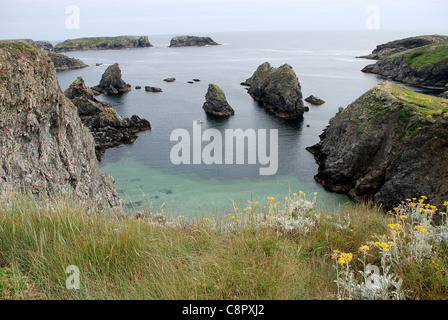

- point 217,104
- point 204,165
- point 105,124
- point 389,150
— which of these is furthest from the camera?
point 217,104

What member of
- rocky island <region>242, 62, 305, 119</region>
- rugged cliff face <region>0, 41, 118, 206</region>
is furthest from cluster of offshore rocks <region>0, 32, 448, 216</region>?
rocky island <region>242, 62, 305, 119</region>

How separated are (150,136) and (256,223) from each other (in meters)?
48.2

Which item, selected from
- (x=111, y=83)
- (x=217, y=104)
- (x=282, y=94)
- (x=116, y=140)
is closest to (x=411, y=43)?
(x=282, y=94)

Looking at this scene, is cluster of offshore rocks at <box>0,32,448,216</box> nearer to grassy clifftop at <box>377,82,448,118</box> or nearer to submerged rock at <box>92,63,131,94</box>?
grassy clifftop at <box>377,82,448,118</box>

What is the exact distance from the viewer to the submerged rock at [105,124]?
156 ft

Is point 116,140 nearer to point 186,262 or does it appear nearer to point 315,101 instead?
point 186,262

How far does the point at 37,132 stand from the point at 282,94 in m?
57.2

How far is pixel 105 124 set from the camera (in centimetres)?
5072

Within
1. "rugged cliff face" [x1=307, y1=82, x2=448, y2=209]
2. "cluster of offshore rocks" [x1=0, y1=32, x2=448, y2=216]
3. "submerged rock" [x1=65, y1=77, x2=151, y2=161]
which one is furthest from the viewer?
"submerged rock" [x1=65, y1=77, x2=151, y2=161]

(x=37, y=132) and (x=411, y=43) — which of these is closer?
(x=37, y=132)

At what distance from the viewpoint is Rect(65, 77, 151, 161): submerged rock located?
47.4 m

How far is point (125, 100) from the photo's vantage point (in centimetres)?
7969

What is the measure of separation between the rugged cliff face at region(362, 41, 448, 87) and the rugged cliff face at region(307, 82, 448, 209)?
7153 cm

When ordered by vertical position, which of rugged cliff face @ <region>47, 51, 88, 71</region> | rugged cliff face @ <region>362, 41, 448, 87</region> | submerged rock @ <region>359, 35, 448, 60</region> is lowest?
rugged cliff face @ <region>362, 41, 448, 87</region>
